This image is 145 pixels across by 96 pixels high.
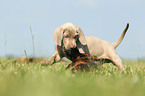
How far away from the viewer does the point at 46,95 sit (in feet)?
3.70

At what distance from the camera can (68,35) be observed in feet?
13.4

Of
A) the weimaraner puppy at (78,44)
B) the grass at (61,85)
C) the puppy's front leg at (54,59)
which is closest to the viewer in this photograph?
the grass at (61,85)

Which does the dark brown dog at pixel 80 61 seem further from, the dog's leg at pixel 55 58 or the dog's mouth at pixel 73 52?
the dog's leg at pixel 55 58

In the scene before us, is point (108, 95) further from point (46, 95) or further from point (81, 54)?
point (81, 54)

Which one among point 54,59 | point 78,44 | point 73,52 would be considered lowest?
point 54,59

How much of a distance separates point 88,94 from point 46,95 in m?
0.30

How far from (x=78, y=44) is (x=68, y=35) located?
0.33m

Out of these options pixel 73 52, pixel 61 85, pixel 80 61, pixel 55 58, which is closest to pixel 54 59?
pixel 55 58

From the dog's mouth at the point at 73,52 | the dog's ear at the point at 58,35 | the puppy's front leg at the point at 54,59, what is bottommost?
the puppy's front leg at the point at 54,59

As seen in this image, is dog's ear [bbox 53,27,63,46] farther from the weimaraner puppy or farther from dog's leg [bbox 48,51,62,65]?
dog's leg [bbox 48,51,62,65]

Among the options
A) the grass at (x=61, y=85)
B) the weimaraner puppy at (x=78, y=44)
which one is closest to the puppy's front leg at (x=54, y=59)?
the weimaraner puppy at (x=78, y=44)

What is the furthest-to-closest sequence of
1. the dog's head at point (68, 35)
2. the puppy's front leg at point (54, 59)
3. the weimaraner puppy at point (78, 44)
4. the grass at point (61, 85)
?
the puppy's front leg at point (54, 59)
the weimaraner puppy at point (78, 44)
the dog's head at point (68, 35)
the grass at point (61, 85)

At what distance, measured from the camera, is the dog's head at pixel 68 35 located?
3.94 m

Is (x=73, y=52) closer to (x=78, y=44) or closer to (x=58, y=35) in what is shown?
(x=78, y=44)
